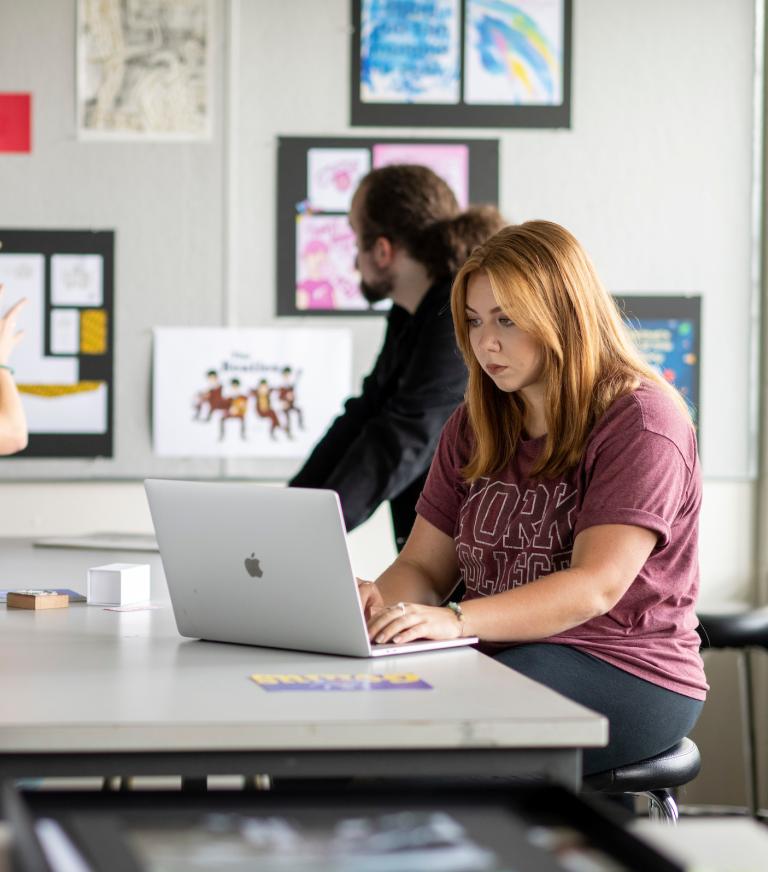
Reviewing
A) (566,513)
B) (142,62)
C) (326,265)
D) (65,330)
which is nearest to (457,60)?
(326,265)

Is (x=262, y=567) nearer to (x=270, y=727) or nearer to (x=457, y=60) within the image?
(x=270, y=727)

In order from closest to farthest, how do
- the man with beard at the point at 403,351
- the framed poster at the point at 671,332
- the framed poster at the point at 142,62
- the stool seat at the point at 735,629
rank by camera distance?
the man with beard at the point at 403,351 → the stool seat at the point at 735,629 → the framed poster at the point at 142,62 → the framed poster at the point at 671,332

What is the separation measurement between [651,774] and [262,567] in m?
0.60

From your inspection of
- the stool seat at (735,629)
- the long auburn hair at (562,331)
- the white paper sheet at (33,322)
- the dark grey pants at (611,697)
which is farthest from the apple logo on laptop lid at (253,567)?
the white paper sheet at (33,322)

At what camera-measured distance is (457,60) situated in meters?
3.38

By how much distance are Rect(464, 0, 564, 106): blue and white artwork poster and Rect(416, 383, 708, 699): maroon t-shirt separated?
183cm

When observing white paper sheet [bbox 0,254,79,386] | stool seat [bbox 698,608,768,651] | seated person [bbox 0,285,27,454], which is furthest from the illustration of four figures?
stool seat [bbox 698,608,768,651]

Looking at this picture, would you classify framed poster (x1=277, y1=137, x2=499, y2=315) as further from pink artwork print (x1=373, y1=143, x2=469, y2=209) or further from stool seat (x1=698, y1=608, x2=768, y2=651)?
stool seat (x1=698, y1=608, x2=768, y2=651)

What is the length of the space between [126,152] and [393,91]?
747mm

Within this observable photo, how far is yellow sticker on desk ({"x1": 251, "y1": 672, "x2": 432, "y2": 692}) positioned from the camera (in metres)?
1.25

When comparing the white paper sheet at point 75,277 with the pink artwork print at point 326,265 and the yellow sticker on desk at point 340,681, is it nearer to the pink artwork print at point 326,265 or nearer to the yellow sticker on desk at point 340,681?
the pink artwork print at point 326,265

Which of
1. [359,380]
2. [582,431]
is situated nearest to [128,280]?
[359,380]

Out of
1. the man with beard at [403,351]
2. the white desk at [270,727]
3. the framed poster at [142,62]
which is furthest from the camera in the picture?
the framed poster at [142,62]

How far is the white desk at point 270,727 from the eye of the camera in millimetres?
1067
